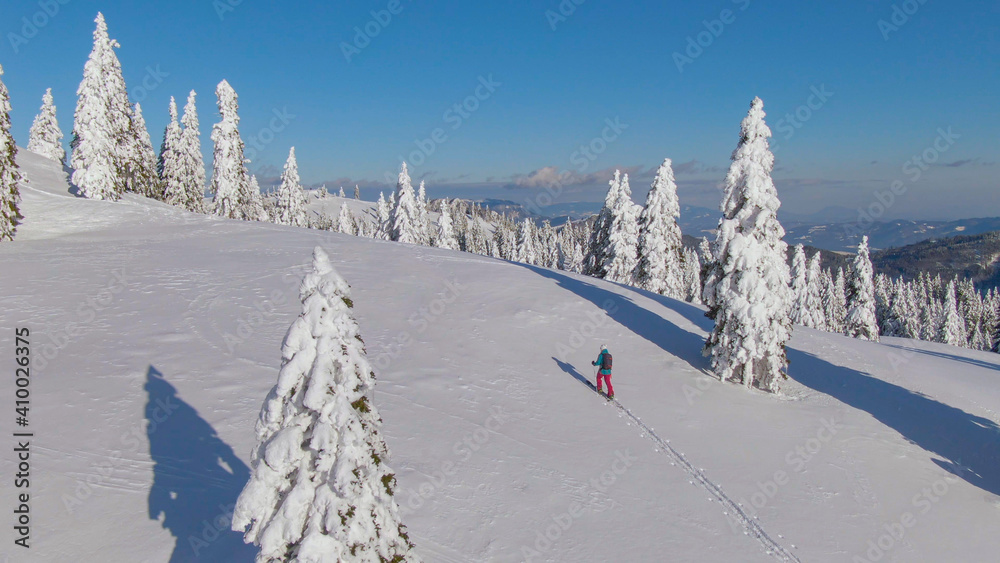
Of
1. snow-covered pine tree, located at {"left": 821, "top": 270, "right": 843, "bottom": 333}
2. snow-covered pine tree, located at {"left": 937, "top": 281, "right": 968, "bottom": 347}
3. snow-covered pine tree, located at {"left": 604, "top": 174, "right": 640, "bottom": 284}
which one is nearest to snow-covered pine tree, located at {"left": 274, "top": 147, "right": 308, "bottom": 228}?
snow-covered pine tree, located at {"left": 604, "top": 174, "right": 640, "bottom": 284}

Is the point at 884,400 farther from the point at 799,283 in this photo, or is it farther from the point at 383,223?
the point at 383,223

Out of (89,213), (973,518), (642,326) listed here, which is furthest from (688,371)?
(89,213)

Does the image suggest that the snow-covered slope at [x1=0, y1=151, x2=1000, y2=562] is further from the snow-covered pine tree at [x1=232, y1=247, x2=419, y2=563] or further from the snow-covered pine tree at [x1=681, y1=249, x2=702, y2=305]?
the snow-covered pine tree at [x1=681, y1=249, x2=702, y2=305]

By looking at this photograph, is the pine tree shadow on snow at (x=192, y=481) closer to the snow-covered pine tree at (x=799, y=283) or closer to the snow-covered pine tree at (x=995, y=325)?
the snow-covered pine tree at (x=799, y=283)

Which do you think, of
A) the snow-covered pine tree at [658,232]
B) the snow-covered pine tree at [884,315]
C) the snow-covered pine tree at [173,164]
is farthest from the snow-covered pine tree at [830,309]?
the snow-covered pine tree at [173,164]

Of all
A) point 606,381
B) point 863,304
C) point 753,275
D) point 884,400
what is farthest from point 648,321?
point 863,304

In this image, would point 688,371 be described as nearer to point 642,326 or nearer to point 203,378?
point 642,326

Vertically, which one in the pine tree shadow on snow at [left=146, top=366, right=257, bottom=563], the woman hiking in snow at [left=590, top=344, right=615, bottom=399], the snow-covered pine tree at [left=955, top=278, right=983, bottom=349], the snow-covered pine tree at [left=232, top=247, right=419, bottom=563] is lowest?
the snow-covered pine tree at [left=955, top=278, right=983, bottom=349]
